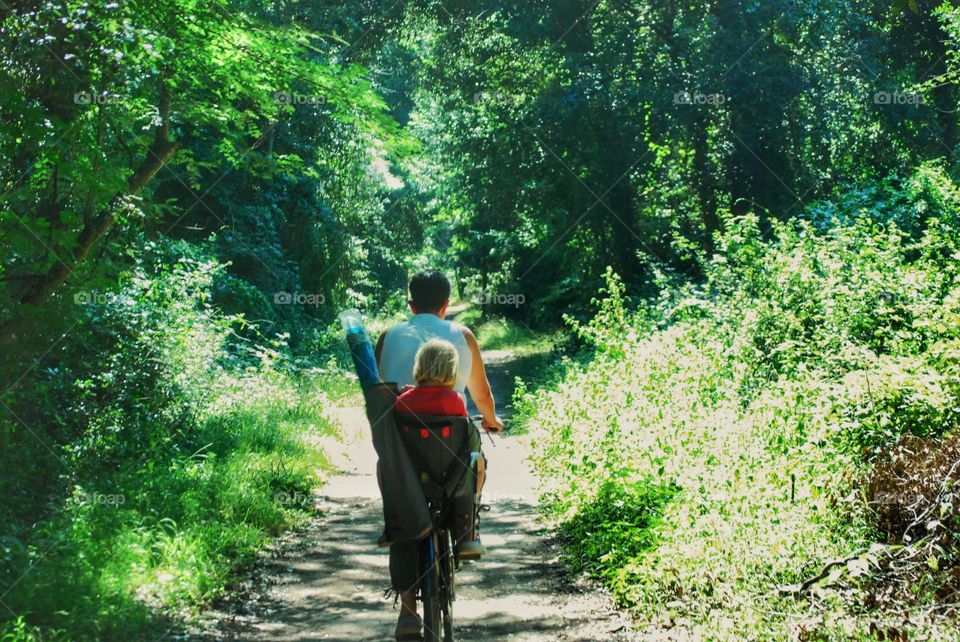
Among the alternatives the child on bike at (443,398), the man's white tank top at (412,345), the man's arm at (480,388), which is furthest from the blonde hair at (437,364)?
the man's arm at (480,388)

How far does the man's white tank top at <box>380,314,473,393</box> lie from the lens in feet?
18.5

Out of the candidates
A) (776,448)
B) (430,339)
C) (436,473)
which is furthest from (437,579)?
(776,448)

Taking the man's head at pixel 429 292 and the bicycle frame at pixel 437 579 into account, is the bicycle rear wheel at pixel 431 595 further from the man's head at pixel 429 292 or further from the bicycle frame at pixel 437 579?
the man's head at pixel 429 292

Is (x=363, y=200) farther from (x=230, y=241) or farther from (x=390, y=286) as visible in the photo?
(x=390, y=286)

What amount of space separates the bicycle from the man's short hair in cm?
91

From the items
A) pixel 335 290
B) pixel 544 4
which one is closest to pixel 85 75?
pixel 544 4

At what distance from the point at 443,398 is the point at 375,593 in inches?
107

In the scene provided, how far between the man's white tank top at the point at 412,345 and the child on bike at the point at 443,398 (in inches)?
12.7

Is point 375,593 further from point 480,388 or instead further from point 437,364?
point 437,364

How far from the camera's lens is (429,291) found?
5.79 m

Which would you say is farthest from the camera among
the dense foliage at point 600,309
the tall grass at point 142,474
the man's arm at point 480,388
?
the dense foliage at point 600,309

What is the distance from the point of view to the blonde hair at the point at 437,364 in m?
5.12

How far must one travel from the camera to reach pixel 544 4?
2294cm

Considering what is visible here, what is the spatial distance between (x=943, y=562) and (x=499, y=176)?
21.6 meters
